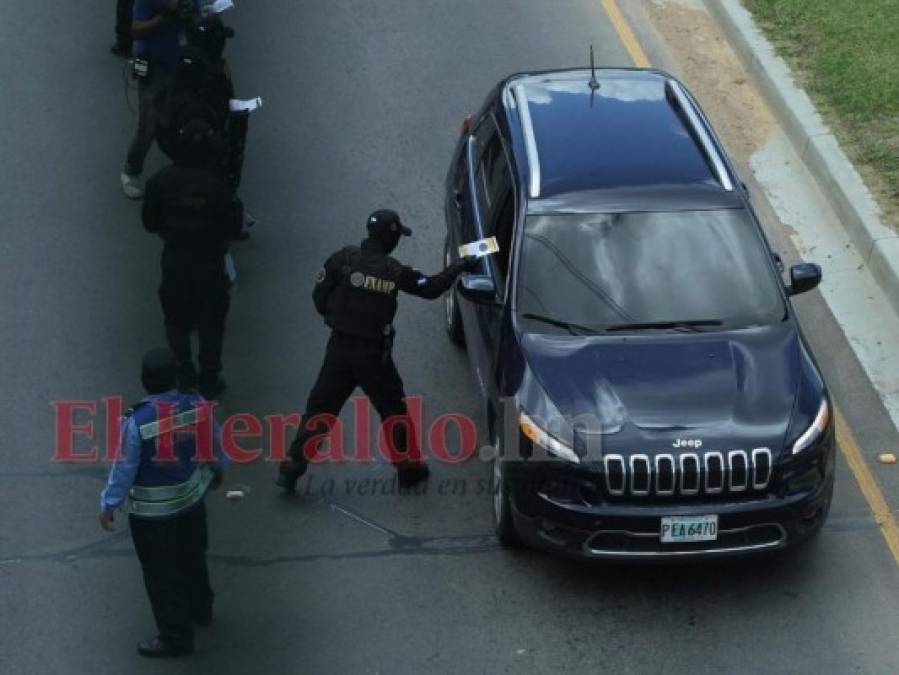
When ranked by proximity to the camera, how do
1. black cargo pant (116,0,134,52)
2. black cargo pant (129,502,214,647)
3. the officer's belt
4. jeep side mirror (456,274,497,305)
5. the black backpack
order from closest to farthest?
the officer's belt, black cargo pant (129,502,214,647), jeep side mirror (456,274,497,305), the black backpack, black cargo pant (116,0,134,52)

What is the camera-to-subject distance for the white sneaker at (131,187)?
42.4 feet

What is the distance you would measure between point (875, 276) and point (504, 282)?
3.54 m

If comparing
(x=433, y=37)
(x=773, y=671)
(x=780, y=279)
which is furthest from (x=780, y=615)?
(x=433, y=37)

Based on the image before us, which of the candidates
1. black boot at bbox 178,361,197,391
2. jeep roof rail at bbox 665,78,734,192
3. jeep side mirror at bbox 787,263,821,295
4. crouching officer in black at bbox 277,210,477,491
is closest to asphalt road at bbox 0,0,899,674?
black boot at bbox 178,361,197,391

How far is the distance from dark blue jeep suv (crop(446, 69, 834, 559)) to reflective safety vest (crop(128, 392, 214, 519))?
1.70 metres

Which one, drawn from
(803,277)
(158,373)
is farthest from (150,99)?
(803,277)

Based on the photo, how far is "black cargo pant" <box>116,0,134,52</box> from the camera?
1448 centimetres

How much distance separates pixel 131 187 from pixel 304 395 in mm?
2994

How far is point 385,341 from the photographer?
9.45 m

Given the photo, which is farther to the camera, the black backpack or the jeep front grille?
the black backpack

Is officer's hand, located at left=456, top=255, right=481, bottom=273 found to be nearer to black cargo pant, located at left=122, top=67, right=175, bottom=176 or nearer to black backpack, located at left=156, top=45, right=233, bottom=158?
black backpack, located at left=156, top=45, right=233, bottom=158

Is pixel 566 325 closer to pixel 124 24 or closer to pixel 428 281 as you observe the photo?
pixel 428 281

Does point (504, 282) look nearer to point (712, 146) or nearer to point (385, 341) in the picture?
point (385, 341)

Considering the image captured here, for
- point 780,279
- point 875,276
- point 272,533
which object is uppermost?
point 780,279
